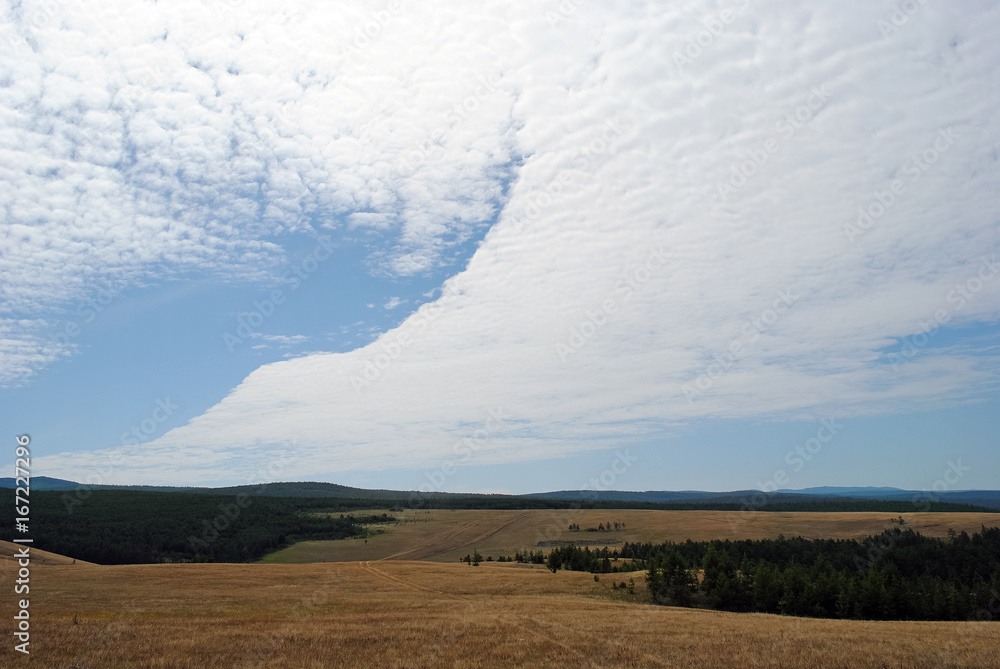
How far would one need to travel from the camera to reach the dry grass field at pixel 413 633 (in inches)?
742

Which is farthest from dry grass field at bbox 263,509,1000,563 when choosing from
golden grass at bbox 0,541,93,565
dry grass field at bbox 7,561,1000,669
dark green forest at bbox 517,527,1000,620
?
dry grass field at bbox 7,561,1000,669

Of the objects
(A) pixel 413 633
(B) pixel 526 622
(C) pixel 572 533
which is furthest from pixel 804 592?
(C) pixel 572 533

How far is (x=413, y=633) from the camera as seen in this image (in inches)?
937

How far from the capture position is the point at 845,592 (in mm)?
48094

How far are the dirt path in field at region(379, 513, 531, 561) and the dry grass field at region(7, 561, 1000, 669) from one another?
74.1 meters

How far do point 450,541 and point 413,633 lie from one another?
111 m

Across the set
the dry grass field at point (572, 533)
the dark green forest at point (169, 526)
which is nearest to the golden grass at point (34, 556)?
the dark green forest at point (169, 526)

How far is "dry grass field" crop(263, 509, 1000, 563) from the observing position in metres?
110

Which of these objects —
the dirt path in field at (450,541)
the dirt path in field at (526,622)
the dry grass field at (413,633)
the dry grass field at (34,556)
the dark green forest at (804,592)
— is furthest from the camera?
the dirt path in field at (450,541)

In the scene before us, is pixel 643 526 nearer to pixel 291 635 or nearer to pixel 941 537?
pixel 941 537

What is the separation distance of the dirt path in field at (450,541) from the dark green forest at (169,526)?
56.3ft

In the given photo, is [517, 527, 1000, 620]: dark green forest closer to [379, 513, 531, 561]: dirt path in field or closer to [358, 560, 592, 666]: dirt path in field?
[358, 560, 592, 666]: dirt path in field

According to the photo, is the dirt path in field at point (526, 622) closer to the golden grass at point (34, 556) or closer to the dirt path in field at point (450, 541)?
the golden grass at point (34, 556)

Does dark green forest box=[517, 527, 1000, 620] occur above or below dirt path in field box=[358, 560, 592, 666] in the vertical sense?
below
